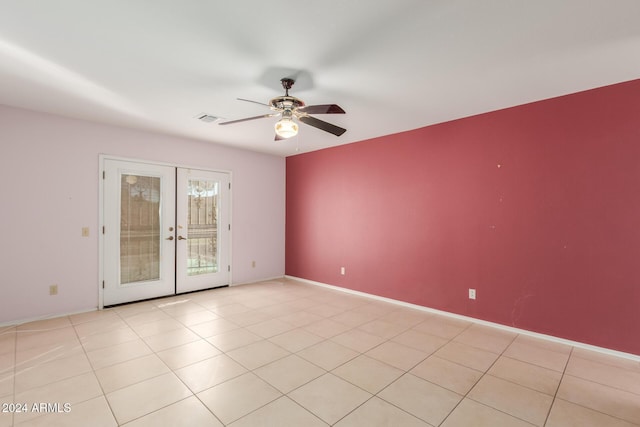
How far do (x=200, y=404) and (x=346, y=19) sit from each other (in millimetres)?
2740

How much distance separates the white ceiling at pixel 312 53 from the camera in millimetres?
1851

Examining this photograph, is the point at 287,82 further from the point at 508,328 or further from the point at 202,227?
the point at 508,328

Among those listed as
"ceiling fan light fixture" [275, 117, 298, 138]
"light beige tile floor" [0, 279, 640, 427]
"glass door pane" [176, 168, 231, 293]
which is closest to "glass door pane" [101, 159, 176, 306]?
"glass door pane" [176, 168, 231, 293]

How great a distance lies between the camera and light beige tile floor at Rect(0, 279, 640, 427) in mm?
1944

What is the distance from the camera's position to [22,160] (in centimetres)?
356

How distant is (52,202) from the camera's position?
375 centimetres

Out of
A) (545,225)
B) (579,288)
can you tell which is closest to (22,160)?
(545,225)

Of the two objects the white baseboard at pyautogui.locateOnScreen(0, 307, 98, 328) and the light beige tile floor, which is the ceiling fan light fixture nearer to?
the light beige tile floor

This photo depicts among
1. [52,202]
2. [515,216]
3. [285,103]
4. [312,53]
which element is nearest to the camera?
[312,53]

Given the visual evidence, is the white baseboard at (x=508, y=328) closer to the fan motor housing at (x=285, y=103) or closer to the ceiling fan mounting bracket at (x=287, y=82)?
the fan motor housing at (x=285, y=103)

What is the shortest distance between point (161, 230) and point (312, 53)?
12.2ft

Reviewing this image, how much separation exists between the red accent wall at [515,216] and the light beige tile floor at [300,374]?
1.25ft

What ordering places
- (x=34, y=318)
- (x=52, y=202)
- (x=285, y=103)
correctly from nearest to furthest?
1. (x=285, y=103)
2. (x=34, y=318)
3. (x=52, y=202)

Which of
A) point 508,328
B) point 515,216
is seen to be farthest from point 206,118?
point 508,328
